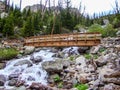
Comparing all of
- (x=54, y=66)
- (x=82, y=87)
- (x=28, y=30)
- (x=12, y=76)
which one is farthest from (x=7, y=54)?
(x=28, y=30)

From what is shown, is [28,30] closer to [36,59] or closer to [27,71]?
[36,59]

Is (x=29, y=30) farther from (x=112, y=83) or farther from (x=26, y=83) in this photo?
(x=112, y=83)

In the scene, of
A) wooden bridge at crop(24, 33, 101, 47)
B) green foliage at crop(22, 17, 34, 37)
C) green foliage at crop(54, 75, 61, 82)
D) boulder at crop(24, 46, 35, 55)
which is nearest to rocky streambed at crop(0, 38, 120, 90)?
green foliage at crop(54, 75, 61, 82)

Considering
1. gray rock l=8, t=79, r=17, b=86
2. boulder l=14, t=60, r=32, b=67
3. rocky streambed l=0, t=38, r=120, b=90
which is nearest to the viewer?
rocky streambed l=0, t=38, r=120, b=90

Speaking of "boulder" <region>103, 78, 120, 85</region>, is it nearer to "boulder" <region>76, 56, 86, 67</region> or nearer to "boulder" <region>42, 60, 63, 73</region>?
"boulder" <region>76, 56, 86, 67</region>

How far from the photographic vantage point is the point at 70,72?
21828 millimetres

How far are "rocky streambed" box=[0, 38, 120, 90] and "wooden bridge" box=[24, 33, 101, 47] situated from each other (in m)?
0.77

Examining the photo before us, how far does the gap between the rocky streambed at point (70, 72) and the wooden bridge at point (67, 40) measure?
774 mm

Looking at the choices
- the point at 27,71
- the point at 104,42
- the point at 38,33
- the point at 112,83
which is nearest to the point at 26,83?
the point at 27,71

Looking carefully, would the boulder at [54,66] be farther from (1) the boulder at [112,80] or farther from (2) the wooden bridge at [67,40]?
(1) the boulder at [112,80]

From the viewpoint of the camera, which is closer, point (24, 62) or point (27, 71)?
point (27, 71)

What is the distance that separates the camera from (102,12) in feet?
339

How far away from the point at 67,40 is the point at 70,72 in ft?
27.8

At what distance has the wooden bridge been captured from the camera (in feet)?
91.3
